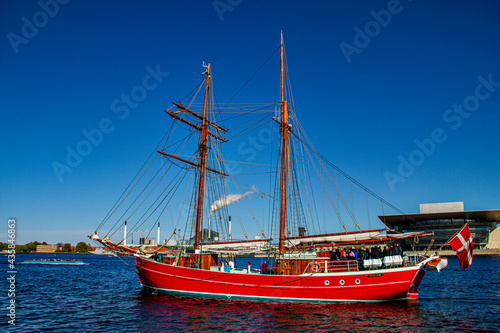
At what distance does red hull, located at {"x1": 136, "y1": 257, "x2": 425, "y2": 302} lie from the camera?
962 inches

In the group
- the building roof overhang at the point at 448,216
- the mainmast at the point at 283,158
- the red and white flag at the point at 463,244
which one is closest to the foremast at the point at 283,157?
the mainmast at the point at 283,158

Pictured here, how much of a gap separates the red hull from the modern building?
103962mm

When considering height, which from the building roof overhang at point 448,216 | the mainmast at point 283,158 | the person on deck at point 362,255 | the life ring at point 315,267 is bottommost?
the life ring at point 315,267

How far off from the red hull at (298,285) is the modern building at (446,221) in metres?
104

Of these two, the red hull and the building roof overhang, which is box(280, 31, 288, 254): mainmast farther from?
the building roof overhang

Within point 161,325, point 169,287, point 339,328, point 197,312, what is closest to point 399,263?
point 339,328

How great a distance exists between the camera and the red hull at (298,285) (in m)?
24.4

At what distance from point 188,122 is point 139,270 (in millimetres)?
15885

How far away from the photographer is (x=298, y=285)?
25.8 metres

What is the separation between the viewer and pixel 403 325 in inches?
773

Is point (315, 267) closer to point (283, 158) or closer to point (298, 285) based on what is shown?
point (298, 285)

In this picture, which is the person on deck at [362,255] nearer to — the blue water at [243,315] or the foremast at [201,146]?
the blue water at [243,315]

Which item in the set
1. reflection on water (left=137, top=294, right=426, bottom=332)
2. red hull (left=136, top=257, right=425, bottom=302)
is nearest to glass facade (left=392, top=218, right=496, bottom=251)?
red hull (left=136, top=257, right=425, bottom=302)

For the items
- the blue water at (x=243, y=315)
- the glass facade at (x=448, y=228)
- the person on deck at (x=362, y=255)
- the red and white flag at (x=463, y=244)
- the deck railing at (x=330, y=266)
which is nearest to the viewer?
the blue water at (x=243, y=315)
